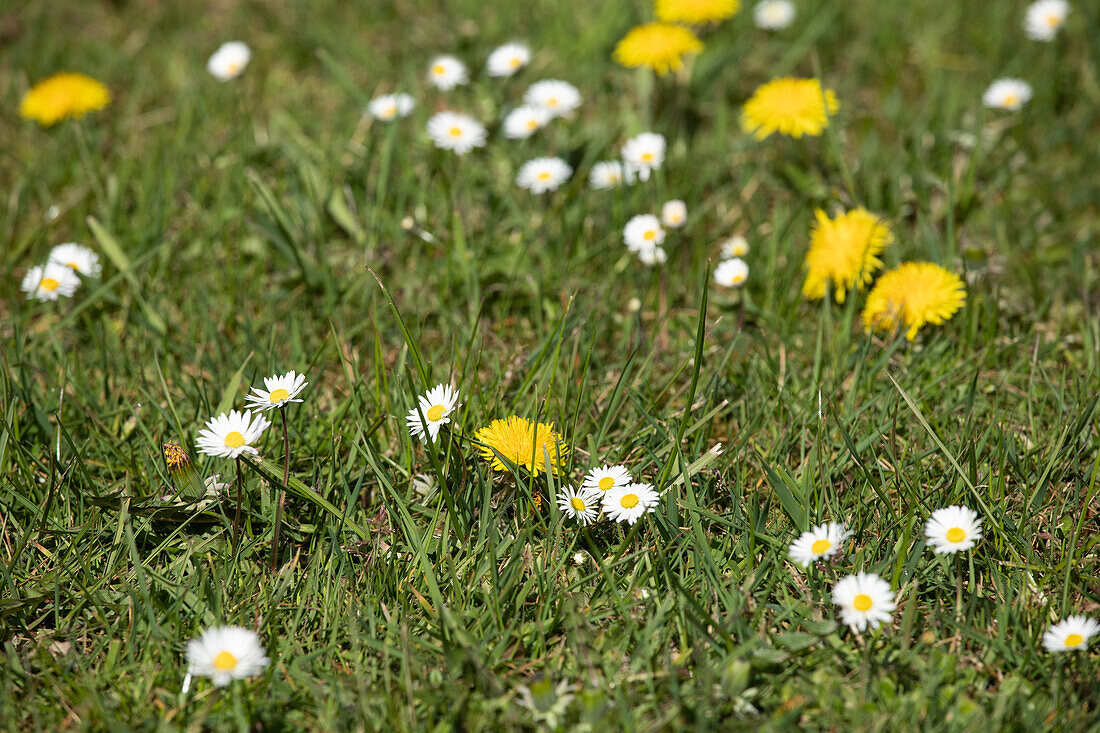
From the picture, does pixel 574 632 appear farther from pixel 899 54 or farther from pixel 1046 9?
pixel 1046 9

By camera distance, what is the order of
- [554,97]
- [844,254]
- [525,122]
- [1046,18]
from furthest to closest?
[1046,18] → [554,97] → [525,122] → [844,254]

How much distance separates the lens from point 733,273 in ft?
7.59

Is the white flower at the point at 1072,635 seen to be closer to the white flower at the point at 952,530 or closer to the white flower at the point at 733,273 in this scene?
the white flower at the point at 952,530

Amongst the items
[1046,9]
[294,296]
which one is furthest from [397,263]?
[1046,9]

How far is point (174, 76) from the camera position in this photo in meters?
3.22

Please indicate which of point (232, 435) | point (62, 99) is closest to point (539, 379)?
point (232, 435)

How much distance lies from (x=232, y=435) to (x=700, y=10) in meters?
2.17

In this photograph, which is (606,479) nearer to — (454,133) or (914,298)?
(914,298)

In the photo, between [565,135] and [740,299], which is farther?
→ [565,135]

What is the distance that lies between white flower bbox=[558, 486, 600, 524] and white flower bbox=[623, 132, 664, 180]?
3.98 feet

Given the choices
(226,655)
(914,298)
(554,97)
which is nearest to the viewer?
(226,655)

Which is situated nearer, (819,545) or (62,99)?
(819,545)

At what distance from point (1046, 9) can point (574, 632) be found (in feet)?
9.66

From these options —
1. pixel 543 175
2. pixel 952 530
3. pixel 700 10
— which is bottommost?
pixel 952 530
